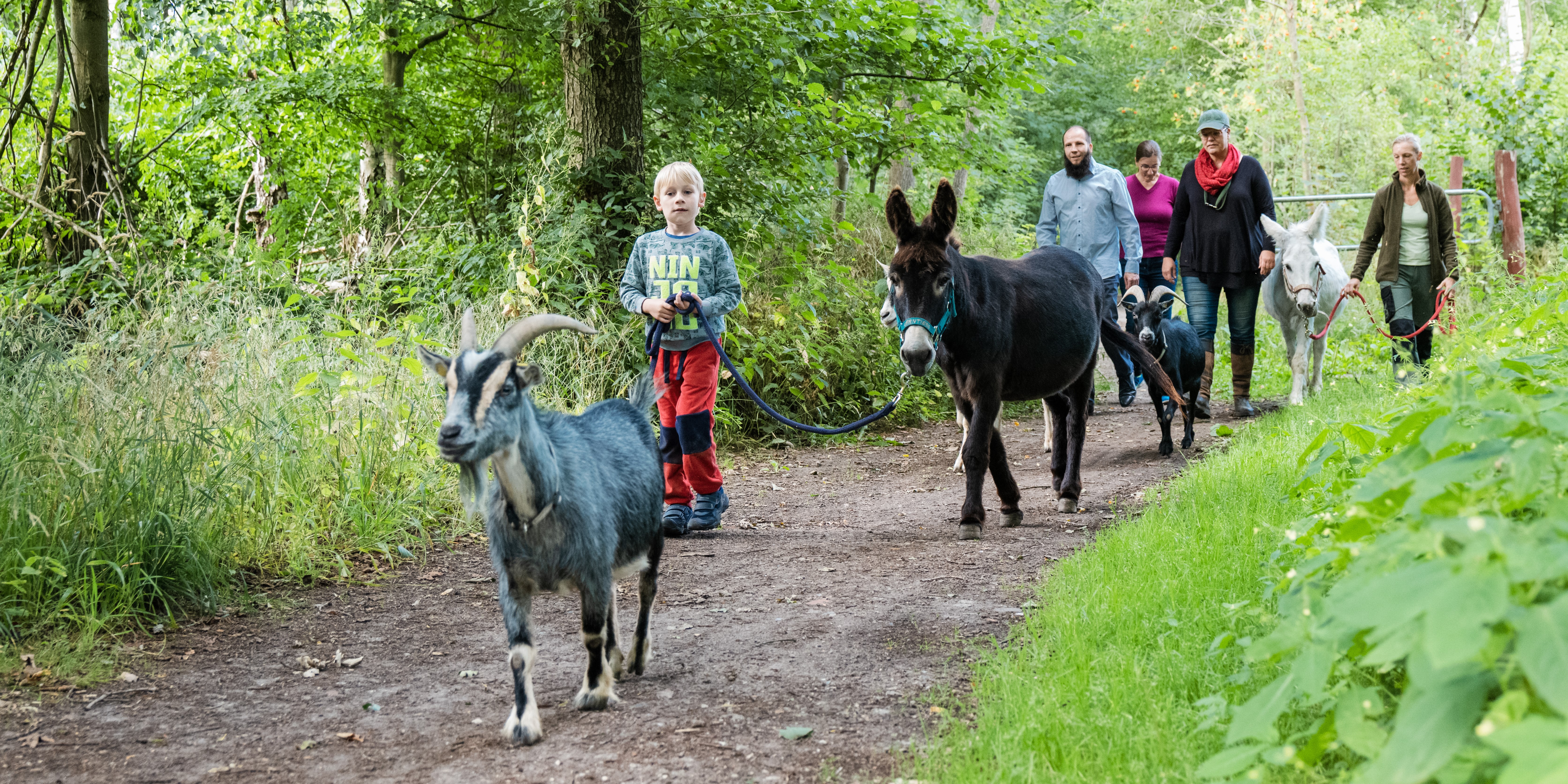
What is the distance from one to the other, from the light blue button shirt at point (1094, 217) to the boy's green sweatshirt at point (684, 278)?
392cm

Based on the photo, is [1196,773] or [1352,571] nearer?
[1352,571]

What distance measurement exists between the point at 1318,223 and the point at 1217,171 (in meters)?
1.37

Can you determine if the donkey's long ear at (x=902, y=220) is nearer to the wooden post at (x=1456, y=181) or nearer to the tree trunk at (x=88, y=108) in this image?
the tree trunk at (x=88, y=108)

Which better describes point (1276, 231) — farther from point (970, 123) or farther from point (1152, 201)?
point (970, 123)

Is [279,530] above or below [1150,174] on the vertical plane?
below

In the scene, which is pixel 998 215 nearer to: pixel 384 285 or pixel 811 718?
pixel 384 285

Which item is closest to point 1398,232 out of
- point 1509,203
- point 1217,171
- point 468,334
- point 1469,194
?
point 1217,171

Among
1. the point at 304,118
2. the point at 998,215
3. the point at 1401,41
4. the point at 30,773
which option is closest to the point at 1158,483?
the point at 30,773

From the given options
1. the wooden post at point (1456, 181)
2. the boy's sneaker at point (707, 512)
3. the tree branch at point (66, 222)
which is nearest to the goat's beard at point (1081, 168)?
the boy's sneaker at point (707, 512)

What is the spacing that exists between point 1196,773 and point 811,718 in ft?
4.51

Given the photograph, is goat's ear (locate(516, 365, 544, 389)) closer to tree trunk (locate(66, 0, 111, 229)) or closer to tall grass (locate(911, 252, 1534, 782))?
tall grass (locate(911, 252, 1534, 782))

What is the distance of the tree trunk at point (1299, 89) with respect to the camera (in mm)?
30719

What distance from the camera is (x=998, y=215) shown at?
24.6 metres

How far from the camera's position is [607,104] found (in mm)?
9945
